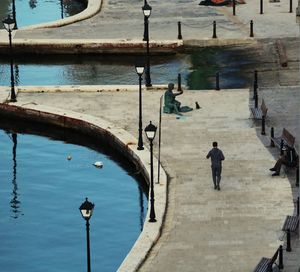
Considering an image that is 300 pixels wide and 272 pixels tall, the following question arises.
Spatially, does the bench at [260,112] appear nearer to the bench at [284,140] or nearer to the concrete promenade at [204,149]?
the concrete promenade at [204,149]

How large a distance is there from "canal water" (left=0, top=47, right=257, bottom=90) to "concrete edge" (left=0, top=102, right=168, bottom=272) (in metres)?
6.44

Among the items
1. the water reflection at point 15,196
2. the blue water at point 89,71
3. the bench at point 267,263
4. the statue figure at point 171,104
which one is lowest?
the water reflection at point 15,196

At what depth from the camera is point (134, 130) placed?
53562 mm

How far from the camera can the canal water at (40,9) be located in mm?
83188

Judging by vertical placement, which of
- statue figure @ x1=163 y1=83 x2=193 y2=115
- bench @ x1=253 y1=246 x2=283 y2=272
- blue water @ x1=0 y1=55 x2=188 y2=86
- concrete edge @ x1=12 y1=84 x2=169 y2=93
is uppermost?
statue figure @ x1=163 y1=83 x2=193 y2=115

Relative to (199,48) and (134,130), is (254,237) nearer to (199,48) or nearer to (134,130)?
(134,130)

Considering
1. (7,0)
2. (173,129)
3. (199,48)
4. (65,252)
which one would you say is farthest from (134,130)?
(7,0)

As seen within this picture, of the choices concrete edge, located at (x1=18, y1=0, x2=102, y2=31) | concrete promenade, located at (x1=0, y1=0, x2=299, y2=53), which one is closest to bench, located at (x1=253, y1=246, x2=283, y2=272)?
concrete promenade, located at (x1=0, y1=0, x2=299, y2=53)

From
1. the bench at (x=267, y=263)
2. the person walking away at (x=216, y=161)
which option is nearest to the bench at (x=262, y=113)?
the person walking away at (x=216, y=161)

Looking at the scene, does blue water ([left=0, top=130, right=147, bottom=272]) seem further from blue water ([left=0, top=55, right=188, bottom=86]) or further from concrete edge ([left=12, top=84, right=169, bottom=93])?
blue water ([left=0, top=55, right=188, bottom=86])

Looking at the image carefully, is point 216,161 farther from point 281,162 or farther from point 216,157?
point 281,162

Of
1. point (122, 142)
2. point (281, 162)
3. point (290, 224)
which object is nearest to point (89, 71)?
point (122, 142)

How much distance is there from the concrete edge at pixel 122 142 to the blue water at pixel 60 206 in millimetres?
780

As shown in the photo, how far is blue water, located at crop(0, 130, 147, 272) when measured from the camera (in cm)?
4241
